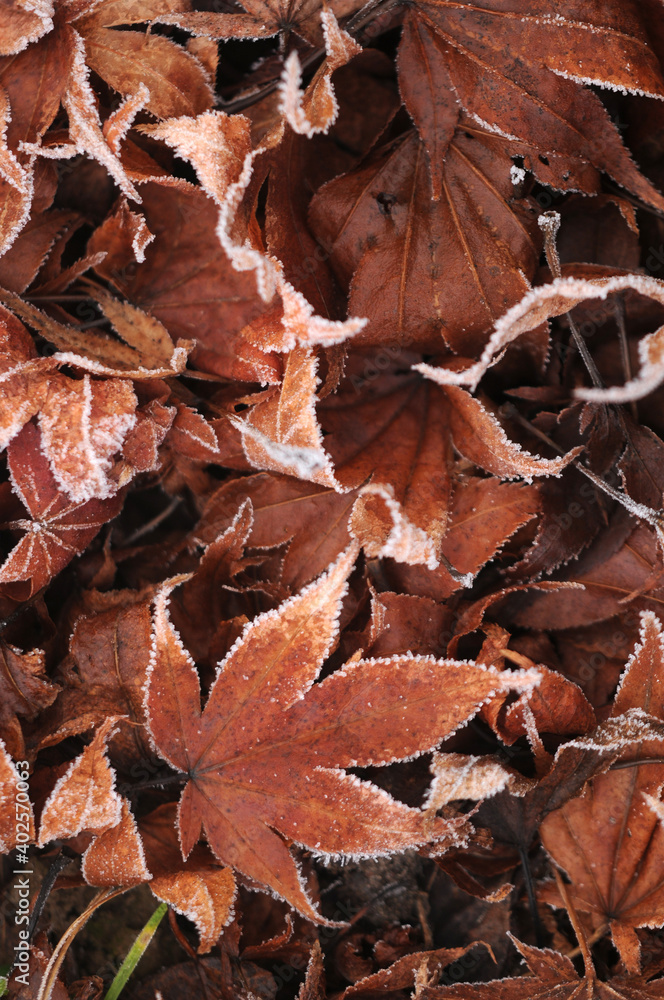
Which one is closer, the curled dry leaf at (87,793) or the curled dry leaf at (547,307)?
the curled dry leaf at (547,307)

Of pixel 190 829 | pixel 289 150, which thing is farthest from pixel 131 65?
pixel 190 829

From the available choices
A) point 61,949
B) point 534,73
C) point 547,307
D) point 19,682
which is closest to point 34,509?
point 19,682

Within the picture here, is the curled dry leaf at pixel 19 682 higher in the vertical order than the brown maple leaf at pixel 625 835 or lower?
higher

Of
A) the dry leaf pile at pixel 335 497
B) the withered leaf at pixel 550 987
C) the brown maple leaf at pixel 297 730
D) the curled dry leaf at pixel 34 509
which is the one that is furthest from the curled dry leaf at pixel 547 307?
the withered leaf at pixel 550 987

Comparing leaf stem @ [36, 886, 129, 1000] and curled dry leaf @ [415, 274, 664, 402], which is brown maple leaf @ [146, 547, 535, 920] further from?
curled dry leaf @ [415, 274, 664, 402]

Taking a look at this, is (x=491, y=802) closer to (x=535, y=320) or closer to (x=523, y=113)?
(x=535, y=320)

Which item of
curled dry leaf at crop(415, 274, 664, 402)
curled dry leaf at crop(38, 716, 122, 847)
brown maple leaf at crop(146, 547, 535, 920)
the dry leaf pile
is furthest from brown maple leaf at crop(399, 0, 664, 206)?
curled dry leaf at crop(38, 716, 122, 847)

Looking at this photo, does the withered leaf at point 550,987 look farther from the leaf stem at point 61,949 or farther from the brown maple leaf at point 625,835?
the leaf stem at point 61,949
